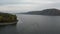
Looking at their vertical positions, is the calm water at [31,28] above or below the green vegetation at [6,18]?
below

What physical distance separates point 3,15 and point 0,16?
0.49m

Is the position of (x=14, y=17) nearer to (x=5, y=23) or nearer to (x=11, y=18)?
(x=11, y=18)

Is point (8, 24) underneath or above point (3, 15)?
underneath


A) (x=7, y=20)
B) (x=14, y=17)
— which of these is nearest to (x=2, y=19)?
(x=7, y=20)

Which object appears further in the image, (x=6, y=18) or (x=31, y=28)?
(x=6, y=18)

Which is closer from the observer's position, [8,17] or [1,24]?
[1,24]

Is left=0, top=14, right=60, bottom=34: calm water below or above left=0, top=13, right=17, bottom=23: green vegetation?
below

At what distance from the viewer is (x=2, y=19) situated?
20.5 metres

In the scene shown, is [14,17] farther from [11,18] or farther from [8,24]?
[8,24]

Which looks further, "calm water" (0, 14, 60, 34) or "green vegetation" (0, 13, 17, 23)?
"green vegetation" (0, 13, 17, 23)

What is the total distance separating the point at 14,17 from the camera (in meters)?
21.8

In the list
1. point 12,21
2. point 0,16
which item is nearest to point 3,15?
point 0,16

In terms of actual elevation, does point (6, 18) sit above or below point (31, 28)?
above

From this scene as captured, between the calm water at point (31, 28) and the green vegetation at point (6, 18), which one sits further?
the green vegetation at point (6, 18)
